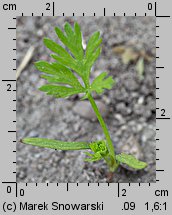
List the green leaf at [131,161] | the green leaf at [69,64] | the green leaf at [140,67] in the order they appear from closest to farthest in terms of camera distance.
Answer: the green leaf at [131,161], the green leaf at [69,64], the green leaf at [140,67]

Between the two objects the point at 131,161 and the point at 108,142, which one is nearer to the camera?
the point at 131,161

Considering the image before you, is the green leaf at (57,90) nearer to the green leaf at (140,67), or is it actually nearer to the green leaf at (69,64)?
the green leaf at (69,64)

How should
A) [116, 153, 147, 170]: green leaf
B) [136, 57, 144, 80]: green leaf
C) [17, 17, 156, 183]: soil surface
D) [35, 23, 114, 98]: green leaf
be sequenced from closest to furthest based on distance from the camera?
[116, 153, 147, 170]: green leaf, [35, 23, 114, 98]: green leaf, [17, 17, 156, 183]: soil surface, [136, 57, 144, 80]: green leaf

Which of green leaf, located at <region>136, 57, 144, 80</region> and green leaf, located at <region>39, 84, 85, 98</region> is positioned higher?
green leaf, located at <region>136, 57, 144, 80</region>

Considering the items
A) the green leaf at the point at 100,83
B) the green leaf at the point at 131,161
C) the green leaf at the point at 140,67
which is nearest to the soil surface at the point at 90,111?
the green leaf at the point at 140,67

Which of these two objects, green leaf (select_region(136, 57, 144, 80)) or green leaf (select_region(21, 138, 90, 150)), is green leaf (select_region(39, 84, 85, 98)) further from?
green leaf (select_region(136, 57, 144, 80))

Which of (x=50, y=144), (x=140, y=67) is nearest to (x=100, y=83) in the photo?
(x=50, y=144)

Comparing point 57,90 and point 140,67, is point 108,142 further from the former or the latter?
point 140,67

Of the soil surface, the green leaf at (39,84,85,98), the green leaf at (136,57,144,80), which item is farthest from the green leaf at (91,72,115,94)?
the green leaf at (136,57,144,80)

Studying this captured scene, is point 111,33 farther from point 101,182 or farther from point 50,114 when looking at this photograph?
point 101,182

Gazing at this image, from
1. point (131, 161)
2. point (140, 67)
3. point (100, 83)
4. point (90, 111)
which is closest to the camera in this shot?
point (131, 161)
